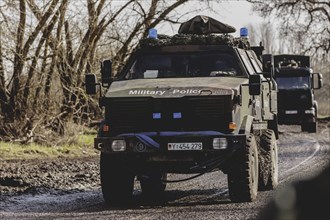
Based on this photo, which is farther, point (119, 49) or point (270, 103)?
point (119, 49)

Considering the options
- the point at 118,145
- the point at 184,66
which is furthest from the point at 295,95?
the point at 118,145

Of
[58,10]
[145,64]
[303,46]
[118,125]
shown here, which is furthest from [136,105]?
[303,46]

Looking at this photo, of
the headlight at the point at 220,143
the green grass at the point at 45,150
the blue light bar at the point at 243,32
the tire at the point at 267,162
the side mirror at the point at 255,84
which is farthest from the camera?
the green grass at the point at 45,150

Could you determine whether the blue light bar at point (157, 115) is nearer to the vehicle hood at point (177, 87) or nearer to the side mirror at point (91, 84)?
the vehicle hood at point (177, 87)

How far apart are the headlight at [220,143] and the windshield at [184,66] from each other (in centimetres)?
137

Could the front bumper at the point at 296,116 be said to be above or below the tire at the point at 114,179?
above

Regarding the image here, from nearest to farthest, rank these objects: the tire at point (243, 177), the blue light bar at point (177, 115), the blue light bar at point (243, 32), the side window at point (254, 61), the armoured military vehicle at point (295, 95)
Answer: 1. the tire at point (243, 177)
2. the blue light bar at point (177, 115)
3. the side window at point (254, 61)
4. the blue light bar at point (243, 32)
5. the armoured military vehicle at point (295, 95)

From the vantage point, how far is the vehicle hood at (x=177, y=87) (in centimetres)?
983

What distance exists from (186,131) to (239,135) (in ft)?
2.21

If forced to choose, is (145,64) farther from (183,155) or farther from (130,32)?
(130,32)

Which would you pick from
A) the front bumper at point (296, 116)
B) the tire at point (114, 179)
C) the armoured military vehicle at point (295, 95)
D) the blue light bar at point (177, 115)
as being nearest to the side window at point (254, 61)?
the blue light bar at point (177, 115)

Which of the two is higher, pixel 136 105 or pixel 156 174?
pixel 136 105

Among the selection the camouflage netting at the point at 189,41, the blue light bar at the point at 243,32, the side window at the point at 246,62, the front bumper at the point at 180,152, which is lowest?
the front bumper at the point at 180,152

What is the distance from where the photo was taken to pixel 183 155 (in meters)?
9.75
